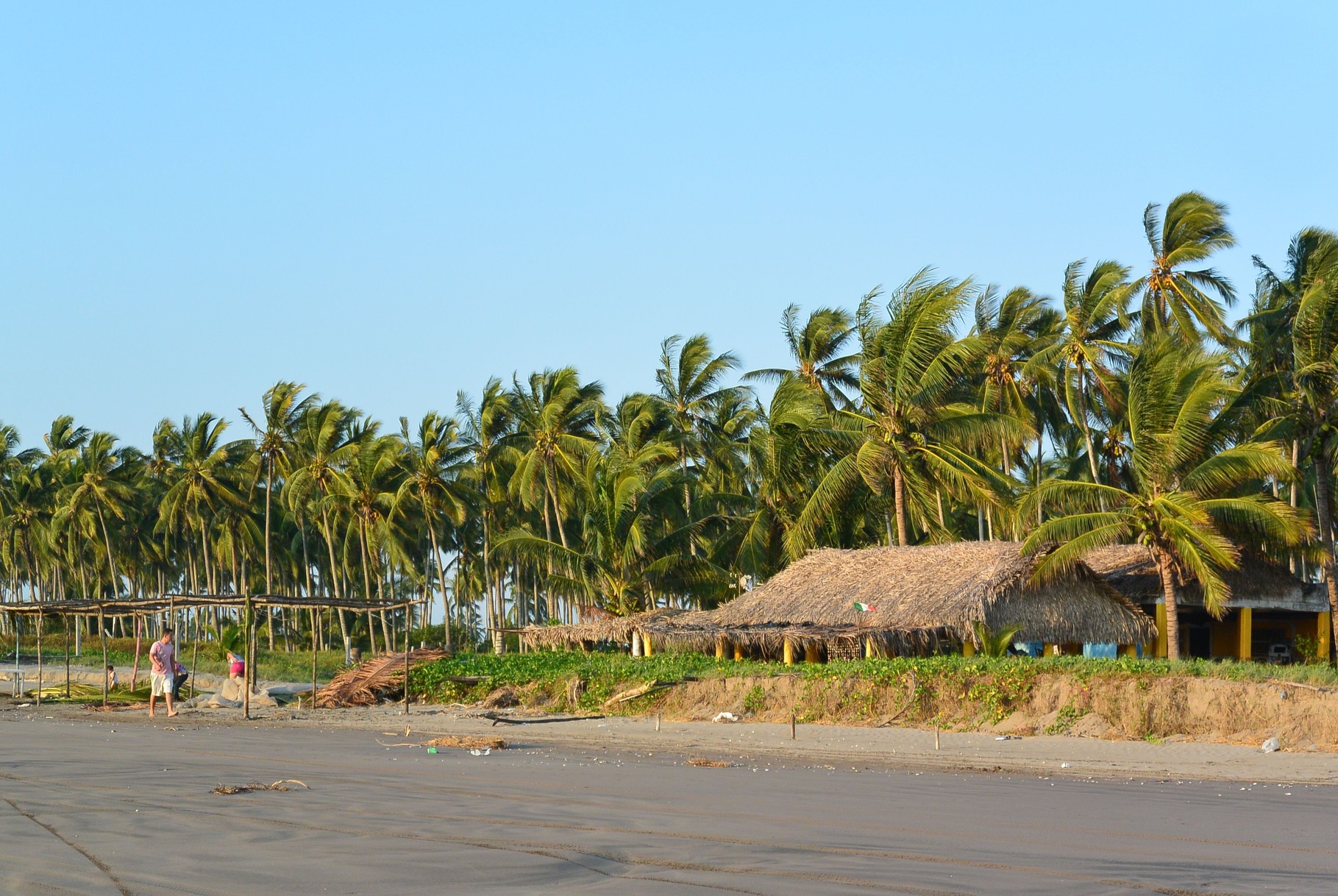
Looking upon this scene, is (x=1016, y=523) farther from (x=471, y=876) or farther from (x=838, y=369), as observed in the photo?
(x=471, y=876)

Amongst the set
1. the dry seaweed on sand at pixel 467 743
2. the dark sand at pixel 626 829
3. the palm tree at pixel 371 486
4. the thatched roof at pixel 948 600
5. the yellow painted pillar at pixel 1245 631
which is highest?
the palm tree at pixel 371 486

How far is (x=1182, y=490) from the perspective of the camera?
22.2m

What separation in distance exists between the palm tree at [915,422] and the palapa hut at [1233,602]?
2954 mm

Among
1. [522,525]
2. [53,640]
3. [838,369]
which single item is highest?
[838,369]

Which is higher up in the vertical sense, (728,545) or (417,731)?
(728,545)

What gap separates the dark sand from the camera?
23.6 ft

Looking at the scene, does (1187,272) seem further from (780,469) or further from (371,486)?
(371,486)

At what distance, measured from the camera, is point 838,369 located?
36031 mm

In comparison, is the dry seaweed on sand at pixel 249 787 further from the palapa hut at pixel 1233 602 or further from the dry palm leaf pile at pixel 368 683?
the palapa hut at pixel 1233 602

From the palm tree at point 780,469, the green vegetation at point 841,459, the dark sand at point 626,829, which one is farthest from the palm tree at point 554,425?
the dark sand at point 626,829

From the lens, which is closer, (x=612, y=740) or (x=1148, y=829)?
(x=1148, y=829)

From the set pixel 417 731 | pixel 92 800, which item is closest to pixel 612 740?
pixel 417 731

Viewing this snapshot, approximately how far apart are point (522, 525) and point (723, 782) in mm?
36222

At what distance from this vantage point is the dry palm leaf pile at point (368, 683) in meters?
25.2
